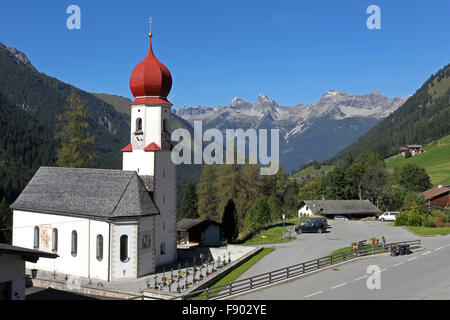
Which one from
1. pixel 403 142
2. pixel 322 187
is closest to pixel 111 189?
pixel 322 187

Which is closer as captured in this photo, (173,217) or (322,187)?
(173,217)

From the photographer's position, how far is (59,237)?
36.1 metres

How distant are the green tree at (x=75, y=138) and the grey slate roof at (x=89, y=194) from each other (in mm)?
11308

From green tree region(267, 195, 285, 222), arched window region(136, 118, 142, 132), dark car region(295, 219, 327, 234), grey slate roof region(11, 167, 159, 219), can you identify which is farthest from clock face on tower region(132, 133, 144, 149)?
green tree region(267, 195, 285, 222)

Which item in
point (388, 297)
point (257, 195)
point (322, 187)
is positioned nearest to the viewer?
point (388, 297)

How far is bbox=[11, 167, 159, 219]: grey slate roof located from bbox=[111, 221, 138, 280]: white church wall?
93 centimetres

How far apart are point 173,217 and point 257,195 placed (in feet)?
106

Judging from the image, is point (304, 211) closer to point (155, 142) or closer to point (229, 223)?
point (229, 223)

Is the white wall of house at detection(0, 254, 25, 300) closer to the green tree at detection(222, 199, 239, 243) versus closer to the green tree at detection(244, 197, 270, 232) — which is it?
the green tree at detection(222, 199, 239, 243)

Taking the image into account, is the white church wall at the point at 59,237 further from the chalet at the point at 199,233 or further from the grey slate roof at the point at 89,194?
the chalet at the point at 199,233

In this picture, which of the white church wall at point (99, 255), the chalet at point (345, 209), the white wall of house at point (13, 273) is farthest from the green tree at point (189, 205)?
the white wall of house at point (13, 273)

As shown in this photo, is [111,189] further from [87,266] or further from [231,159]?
[231,159]

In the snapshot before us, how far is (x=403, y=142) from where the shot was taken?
19612 centimetres

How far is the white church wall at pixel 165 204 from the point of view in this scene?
1441 inches
